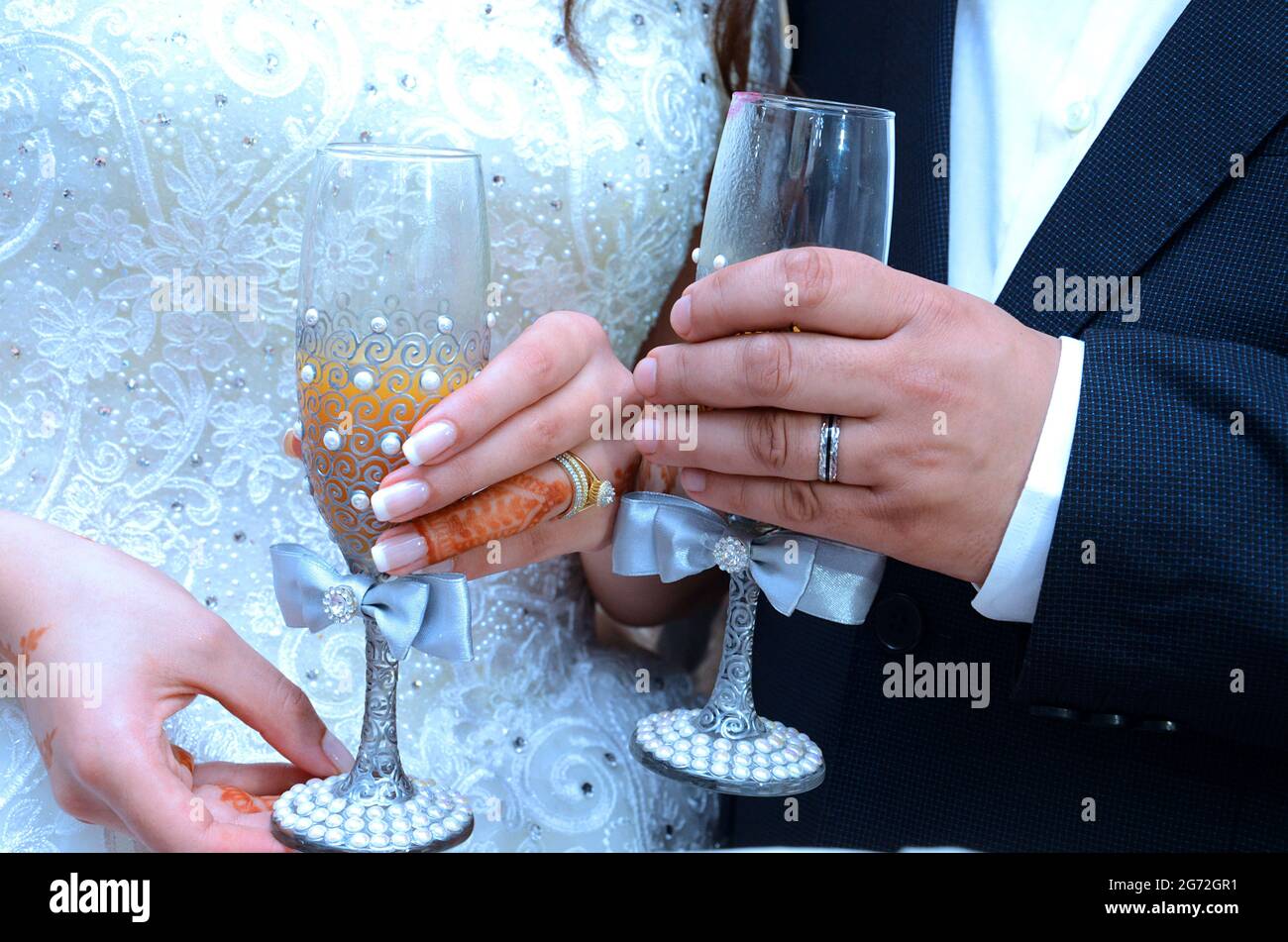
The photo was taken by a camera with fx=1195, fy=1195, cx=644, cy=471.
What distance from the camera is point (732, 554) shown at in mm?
824

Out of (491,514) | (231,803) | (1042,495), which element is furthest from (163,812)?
(1042,495)

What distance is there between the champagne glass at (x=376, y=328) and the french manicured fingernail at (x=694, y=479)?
0.52 feet

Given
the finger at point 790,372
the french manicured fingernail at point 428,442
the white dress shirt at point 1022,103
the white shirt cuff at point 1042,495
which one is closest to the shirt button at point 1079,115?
the white dress shirt at point 1022,103

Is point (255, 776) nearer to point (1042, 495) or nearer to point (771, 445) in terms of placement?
point (771, 445)

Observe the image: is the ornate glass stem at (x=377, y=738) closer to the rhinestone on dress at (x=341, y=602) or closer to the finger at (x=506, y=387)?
the rhinestone on dress at (x=341, y=602)

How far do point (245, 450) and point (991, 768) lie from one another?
0.70 meters

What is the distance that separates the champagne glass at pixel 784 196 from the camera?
2.43 ft

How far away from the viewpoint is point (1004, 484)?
793mm

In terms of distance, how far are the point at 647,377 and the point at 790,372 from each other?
0.11 meters

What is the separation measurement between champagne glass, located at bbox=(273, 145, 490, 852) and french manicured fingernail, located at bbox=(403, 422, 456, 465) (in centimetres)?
2
